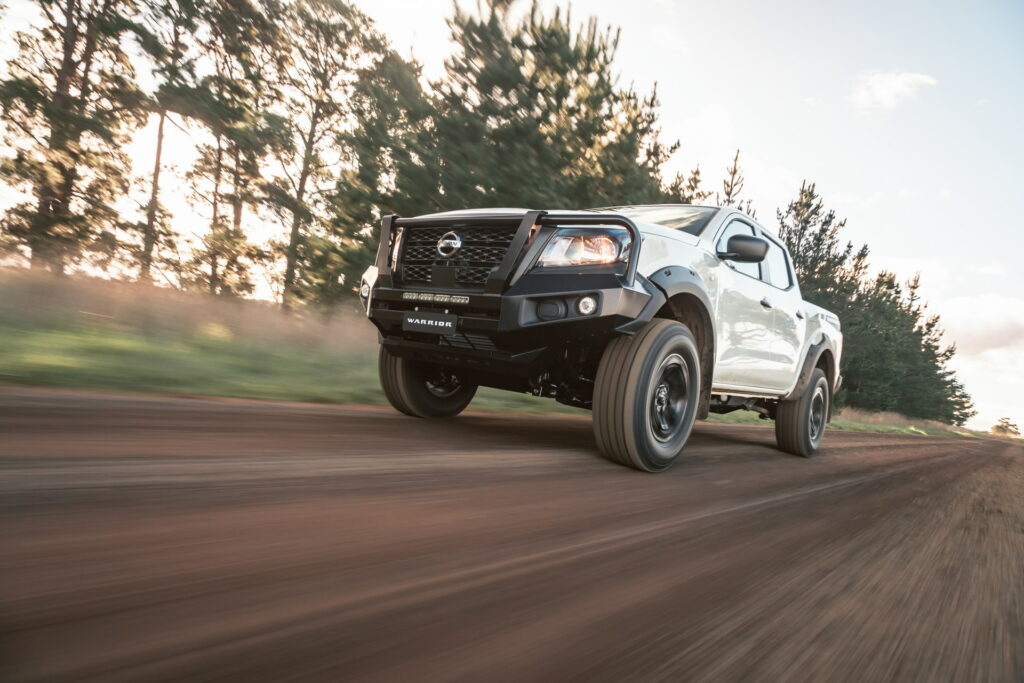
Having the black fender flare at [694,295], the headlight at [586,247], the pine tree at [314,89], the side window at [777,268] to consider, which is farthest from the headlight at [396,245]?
the pine tree at [314,89]

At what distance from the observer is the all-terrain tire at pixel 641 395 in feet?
10.8

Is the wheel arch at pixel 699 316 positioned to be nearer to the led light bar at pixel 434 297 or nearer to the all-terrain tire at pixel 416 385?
the led light bar at pixel 434 297

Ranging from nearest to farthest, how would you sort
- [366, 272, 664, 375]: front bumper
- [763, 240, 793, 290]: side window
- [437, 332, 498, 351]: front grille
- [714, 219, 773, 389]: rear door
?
1. [366, 272, 664, 375]: front bumper
2. [437, 332, 498, 351]: front grille
3. [714, 219, 773, 389]: rear door
4. [763, 240, 793, 290]: side window

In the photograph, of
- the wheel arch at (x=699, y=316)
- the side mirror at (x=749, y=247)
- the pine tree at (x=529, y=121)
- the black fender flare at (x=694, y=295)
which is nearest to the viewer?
the black fender flare at (x=694, y=295)

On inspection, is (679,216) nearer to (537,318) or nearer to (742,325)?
(742,325)

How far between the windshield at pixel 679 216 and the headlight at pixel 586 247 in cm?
113

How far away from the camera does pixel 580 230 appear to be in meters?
3.28

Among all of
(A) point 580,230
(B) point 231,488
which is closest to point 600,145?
(A) point 580,230

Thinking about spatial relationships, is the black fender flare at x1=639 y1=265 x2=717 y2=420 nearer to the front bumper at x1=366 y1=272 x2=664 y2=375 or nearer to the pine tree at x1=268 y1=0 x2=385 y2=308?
the front bumper at x1=366 y1=272 x2=664 y2=375

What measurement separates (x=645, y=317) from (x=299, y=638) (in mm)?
2583

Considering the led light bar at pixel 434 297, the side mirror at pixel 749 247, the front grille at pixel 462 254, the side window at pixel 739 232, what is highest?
the side window at pixel 739 232

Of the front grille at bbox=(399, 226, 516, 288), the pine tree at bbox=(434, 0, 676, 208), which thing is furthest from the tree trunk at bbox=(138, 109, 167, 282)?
the front grille at bbox=(399, 226, 516, 288)

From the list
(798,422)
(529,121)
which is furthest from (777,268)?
(529,121)

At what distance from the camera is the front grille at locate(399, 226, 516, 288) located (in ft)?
11.1
